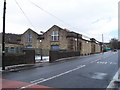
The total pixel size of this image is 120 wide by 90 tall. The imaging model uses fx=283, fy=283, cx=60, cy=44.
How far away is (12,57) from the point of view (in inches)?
1082

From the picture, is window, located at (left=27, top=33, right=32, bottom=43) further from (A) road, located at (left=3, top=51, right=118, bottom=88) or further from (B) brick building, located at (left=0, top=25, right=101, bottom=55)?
(A) road, located at (left=3, top=51, right=118, bottom=88)

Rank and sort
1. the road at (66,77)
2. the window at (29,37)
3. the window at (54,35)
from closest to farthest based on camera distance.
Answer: the road at (66,77) < the window at (54,35) < the window at (29,37)

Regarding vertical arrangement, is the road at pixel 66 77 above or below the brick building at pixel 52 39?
below

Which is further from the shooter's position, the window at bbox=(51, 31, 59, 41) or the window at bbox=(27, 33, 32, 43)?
the window at bbox=(27, 33, 32, 43)

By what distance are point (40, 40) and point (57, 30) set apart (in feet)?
15.4

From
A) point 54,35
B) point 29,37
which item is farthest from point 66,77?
point 29,37

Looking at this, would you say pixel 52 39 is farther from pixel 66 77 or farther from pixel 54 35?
pixel 66 77

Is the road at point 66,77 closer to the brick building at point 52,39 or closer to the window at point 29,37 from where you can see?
the brick building at point 52,39

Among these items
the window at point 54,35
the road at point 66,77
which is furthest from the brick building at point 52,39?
the road at point 66,77

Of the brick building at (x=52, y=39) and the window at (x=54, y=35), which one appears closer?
the brick building at (x=52, y=39)

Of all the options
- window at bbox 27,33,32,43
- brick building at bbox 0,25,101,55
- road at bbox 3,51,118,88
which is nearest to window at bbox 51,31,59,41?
brick building at bbox 0,25,101,55

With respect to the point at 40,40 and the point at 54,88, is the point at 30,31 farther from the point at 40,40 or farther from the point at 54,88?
the point at 54,88

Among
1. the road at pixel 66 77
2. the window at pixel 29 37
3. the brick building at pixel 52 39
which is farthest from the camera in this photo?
the window at pixel 29 37

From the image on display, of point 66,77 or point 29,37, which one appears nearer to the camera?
point 66,77
